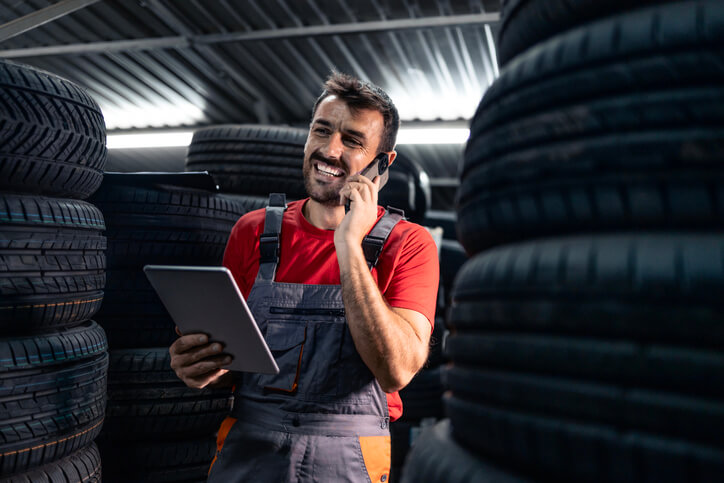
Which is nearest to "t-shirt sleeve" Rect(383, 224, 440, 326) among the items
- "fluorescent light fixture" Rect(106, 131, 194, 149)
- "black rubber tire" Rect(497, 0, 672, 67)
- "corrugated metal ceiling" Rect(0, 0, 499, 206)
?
"black rubber tire" Rect(497, 0, 672, 67)

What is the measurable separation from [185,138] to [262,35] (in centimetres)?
362

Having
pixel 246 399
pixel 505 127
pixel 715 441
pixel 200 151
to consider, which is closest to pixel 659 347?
pixel 715 441

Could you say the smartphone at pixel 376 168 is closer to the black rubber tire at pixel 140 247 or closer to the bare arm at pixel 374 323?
the bare arm at pixel 374 323

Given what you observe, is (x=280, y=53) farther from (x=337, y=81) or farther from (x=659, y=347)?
(x=659, y=347)

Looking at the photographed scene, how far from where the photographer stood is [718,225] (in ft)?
2.07

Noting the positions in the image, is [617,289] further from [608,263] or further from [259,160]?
[259,160]

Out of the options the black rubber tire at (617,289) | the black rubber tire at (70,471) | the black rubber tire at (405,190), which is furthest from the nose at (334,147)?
the black rubber tire at (405,190)

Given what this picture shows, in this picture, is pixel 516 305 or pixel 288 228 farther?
pixel 288 228

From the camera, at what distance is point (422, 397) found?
3715mm

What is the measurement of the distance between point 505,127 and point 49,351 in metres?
1.63

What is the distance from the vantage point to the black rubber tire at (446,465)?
75cm

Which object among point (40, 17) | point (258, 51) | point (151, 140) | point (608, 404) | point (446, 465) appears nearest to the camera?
point (608, 404)

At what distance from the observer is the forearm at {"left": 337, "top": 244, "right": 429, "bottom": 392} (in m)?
1.51

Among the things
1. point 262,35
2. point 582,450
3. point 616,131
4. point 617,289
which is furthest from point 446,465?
point 262,35
